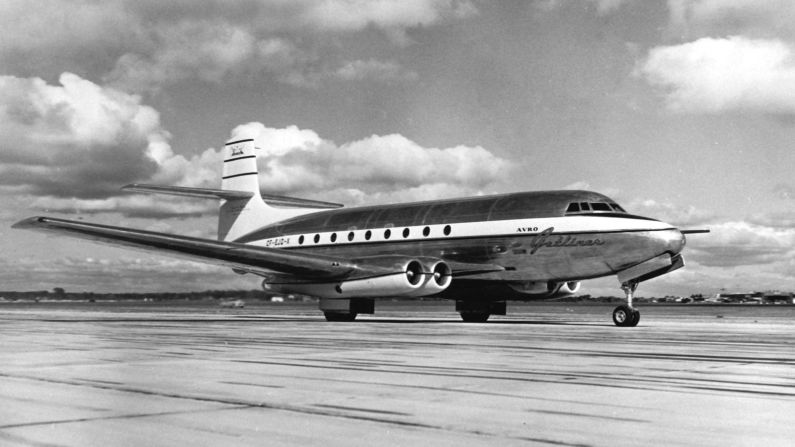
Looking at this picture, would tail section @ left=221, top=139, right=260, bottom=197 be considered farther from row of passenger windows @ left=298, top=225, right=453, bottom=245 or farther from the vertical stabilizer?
row of passenger windows @ left=298, top=225, right=453, bottom=245

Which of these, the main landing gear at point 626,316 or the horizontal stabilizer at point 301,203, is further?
the horizontal stabilizer at point 301,203

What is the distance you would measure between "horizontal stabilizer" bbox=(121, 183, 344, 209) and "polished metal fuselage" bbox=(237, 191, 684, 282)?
629cm

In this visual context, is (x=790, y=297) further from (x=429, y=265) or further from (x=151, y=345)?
(x=151, y=345)

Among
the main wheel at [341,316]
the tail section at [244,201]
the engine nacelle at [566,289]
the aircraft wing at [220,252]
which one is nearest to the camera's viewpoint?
the aircraft wing at [220,252]

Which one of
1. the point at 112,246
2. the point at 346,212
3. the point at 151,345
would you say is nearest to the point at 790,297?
the point at 346,212

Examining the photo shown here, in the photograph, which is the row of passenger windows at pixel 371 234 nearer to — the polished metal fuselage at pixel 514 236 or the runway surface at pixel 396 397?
the polished metal fuselage at pixel 514 236

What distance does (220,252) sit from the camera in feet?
85.4

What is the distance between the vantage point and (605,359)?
988 centimetres

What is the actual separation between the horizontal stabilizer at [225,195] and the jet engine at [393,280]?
26.5ft

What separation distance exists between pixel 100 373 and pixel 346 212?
22679 mm

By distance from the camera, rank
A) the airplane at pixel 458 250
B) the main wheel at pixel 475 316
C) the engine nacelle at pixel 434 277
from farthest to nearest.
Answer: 1. the main wheel at pixel 475 316
2. the engine nacelle at pixel 434 277
3. the airplane at pixel 458 250

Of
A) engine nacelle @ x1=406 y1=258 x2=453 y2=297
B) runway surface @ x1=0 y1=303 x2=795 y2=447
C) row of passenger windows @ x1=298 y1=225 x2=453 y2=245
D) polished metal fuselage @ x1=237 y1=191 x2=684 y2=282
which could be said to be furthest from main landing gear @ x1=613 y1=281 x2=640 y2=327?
runway surface @ x1=0 y1=303 x2=795 y2=447

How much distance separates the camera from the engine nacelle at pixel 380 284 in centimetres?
2506

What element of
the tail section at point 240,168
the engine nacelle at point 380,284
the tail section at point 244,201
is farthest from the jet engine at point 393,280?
the tail section at point 240,168
